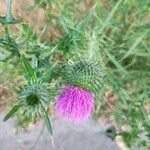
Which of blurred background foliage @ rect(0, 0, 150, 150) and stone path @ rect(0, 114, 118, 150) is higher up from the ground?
blurred background foliage @ rect(0, 0, 150, 150)

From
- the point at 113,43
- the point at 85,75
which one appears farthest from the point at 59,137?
the point at 85,75

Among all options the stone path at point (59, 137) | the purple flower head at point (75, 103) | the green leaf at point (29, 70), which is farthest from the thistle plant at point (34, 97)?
the stone path at point (59, 137)

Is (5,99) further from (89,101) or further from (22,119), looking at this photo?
(89,101)

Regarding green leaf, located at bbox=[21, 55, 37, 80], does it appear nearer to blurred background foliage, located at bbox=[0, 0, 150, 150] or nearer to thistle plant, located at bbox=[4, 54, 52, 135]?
thistle plant, located at bbox=[4, 54, 52, 135]

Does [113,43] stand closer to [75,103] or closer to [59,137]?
[59,137]

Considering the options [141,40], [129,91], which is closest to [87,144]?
[129,91]

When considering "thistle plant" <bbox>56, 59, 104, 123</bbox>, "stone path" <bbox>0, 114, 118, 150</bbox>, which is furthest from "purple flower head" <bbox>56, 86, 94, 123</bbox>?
"stone path" <bbox>0, 114, 118, 150</bbox>
